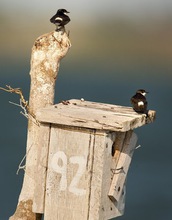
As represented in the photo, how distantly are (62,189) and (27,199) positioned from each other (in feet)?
1.23

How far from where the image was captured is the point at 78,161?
5980 millimetres

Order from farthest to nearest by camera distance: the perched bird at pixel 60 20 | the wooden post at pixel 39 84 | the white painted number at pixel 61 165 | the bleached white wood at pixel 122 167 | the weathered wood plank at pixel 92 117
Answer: the perched bird at pixel 60 20
the wooden post at pixel 39 84
the bleached white wood at pixel 122 167
the white painted number at pixel 61 165
the weathered wood plank at pixel 92 117

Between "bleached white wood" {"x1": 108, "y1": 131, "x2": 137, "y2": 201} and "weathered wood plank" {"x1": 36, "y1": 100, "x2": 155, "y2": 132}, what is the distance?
0.54ft

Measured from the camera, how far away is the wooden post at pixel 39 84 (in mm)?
6297

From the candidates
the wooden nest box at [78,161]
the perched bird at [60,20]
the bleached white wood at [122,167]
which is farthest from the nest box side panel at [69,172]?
the perched bird at [60,20]

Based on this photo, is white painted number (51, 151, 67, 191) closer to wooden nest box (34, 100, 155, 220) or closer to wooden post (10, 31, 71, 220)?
wooden nest box (34, 100, 155, 220)

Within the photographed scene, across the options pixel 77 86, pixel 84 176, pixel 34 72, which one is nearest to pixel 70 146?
pixel 84 176

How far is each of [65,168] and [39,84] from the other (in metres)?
0.56

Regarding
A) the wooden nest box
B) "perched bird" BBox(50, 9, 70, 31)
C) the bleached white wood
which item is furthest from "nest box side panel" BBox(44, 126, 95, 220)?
"perched bird" BBox(50, 9, 70, 31)

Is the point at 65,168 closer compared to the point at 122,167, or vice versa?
the point at 65,168

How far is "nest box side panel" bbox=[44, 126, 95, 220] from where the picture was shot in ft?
19.6

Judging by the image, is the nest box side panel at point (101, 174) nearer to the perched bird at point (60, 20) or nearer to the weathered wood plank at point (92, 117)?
the weathered wood plank at point (92, 117)

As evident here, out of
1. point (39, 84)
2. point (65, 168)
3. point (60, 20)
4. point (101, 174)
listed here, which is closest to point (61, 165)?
point (65, 168)

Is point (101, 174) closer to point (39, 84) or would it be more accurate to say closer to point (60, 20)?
point (39, 84)
